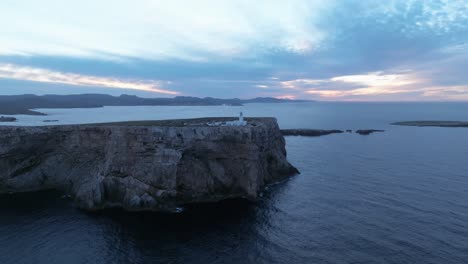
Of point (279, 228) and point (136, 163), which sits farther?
point (136, 163)

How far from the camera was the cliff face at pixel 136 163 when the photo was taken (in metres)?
39.7

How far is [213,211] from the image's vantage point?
37.8 meters

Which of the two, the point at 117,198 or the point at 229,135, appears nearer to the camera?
the point at 117,198

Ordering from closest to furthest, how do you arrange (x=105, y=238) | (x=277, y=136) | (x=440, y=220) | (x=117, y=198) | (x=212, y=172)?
(x=105, y=238) < (x=440, y=220) < (x=117, y=198) < (x=212, y=172) < (x=277, y=136)

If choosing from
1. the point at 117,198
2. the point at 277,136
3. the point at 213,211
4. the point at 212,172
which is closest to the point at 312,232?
the point at 213,211

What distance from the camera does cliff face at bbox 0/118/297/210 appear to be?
39.7m

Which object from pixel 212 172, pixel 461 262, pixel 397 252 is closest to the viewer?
pixel 461 262

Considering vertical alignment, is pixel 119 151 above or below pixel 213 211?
above

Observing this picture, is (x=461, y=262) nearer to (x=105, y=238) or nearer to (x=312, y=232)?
(x=312, y=232)

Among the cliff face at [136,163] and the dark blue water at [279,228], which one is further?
the cliff face at [136,163]

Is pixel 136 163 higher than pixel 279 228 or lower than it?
higher

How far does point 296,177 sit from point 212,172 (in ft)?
53.8

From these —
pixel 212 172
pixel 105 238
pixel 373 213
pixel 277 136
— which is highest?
pixel 277 136

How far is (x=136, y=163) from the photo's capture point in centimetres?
4047
